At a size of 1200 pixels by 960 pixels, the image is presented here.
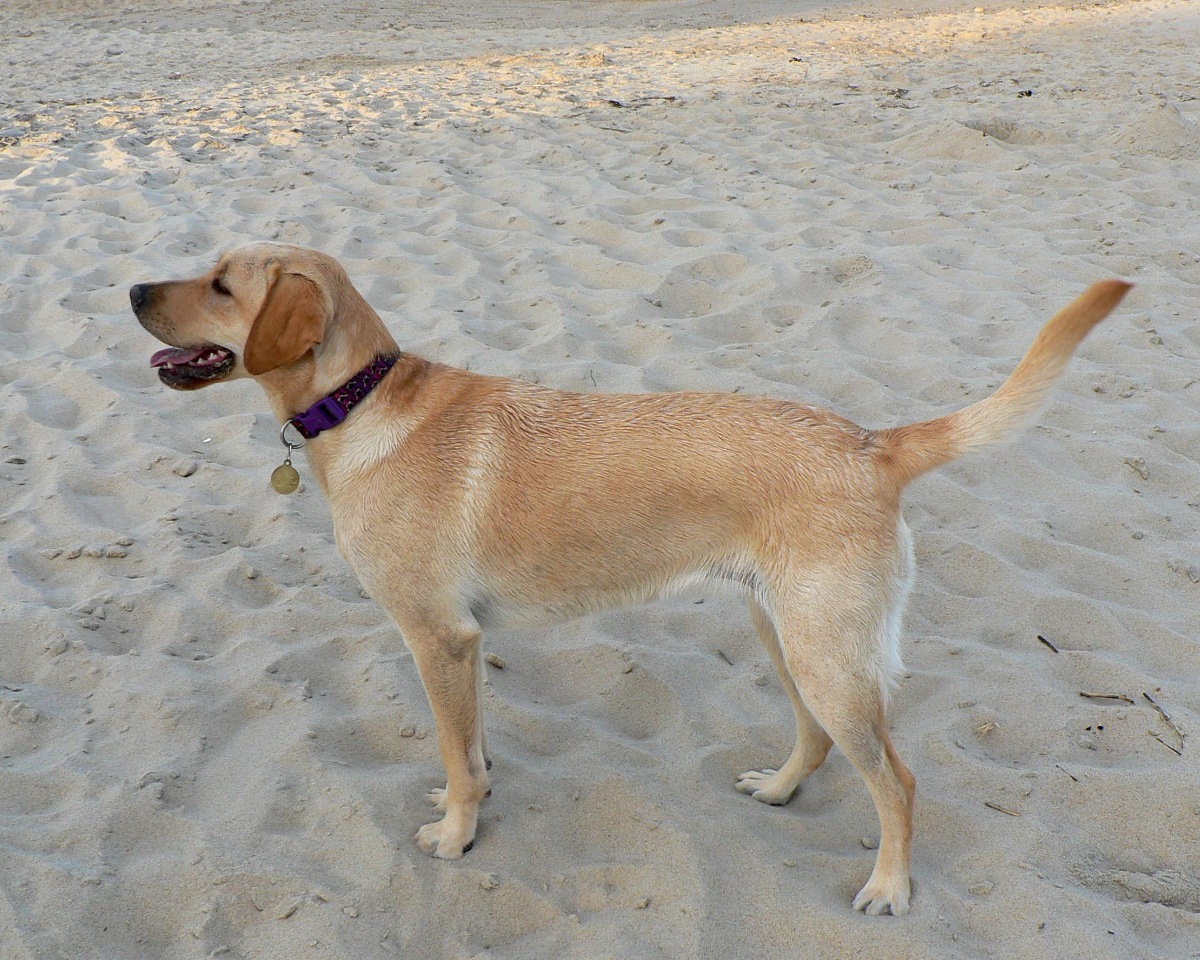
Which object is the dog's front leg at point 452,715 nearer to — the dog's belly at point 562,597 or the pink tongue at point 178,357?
the dog's belly at point 562,597

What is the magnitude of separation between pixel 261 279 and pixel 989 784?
247 cm

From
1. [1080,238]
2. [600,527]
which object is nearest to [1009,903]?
[600,527]

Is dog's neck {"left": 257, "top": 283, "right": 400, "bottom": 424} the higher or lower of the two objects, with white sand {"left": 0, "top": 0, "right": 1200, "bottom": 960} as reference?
higher

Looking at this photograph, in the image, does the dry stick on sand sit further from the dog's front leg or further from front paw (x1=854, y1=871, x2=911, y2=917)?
the dog's front leg

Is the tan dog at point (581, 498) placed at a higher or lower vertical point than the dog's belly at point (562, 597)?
higher

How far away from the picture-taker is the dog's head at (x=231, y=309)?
2611 millimetres

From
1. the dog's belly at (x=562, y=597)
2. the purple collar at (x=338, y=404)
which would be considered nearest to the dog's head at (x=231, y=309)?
the purple collar at (x=338, y=404)

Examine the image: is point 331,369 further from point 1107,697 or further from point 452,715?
point 1107,697

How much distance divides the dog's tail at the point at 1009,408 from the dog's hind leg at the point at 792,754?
0.62 m

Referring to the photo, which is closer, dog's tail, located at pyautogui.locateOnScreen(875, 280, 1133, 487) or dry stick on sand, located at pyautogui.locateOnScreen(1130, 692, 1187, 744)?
dog's tail, located at pyautogui.locateOnScreen(875, 280, 1133, 487)

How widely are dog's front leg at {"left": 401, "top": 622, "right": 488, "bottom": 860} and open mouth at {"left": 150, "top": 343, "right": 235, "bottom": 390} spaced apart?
89 cm

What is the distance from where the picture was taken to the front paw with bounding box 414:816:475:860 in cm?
265

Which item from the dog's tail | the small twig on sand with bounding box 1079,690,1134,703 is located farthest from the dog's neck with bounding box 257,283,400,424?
the small twig on sand with bounding box 1079,690,1134,703

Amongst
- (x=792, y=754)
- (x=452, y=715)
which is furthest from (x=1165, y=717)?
(x=452, y=715)
